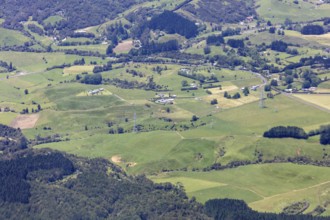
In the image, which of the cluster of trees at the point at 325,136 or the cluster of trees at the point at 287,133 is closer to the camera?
the cluster of trees at the point at 325,136

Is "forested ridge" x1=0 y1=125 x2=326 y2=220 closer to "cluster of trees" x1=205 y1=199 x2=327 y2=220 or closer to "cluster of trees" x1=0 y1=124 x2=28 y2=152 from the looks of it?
"cluster of trees" x1=205 y1=199 x2=327 y2=220

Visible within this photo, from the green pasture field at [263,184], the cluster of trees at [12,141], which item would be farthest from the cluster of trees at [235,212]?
the cluster of trees at [12,141]

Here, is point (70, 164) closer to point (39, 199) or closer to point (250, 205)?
point (39, 199)

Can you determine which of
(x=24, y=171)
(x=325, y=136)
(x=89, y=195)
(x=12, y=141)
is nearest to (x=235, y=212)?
(x=89, y=195)

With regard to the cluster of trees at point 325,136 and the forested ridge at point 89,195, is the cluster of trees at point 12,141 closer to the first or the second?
the forested ridge at point 89,195

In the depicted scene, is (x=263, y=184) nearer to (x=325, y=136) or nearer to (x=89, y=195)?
(x=325, y=136)

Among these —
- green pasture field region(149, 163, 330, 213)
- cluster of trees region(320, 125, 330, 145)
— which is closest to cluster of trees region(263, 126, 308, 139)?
cluster of trees region(320, 125, 330, 145)
